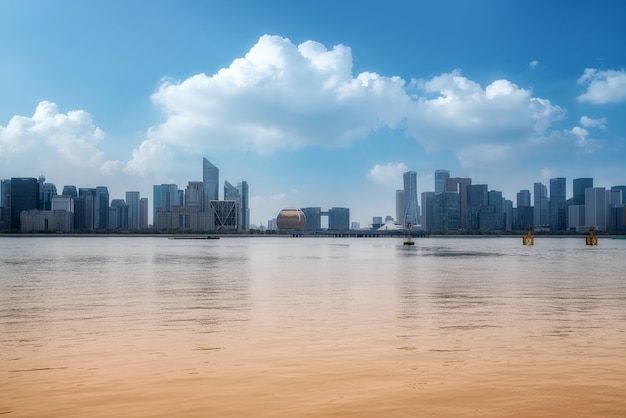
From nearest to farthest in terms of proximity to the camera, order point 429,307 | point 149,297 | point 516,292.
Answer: point 429,307 < point 149,297 < point 516,292

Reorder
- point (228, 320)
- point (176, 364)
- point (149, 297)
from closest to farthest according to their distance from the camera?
point (176, 364), point (228, 320), point (149, 297)

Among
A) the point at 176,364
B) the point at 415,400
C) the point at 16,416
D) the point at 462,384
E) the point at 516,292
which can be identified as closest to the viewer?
the point at 16,416

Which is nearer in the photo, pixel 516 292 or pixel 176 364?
pixel 176 364

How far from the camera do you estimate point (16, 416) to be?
→ 10.3m

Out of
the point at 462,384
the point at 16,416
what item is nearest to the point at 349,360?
the point at 462,384

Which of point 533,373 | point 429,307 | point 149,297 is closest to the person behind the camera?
point 533,373

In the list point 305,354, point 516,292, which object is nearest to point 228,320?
point 305,354

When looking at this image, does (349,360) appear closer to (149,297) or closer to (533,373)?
(533,373)

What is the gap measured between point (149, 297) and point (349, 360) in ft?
68.4

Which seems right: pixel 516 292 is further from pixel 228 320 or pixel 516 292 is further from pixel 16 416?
pixel 16 416

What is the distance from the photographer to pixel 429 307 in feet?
92.3

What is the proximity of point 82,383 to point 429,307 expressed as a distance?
1913cm

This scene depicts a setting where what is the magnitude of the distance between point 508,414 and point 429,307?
59.0 feet

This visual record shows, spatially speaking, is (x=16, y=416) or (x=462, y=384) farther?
(x=462, y=384)
